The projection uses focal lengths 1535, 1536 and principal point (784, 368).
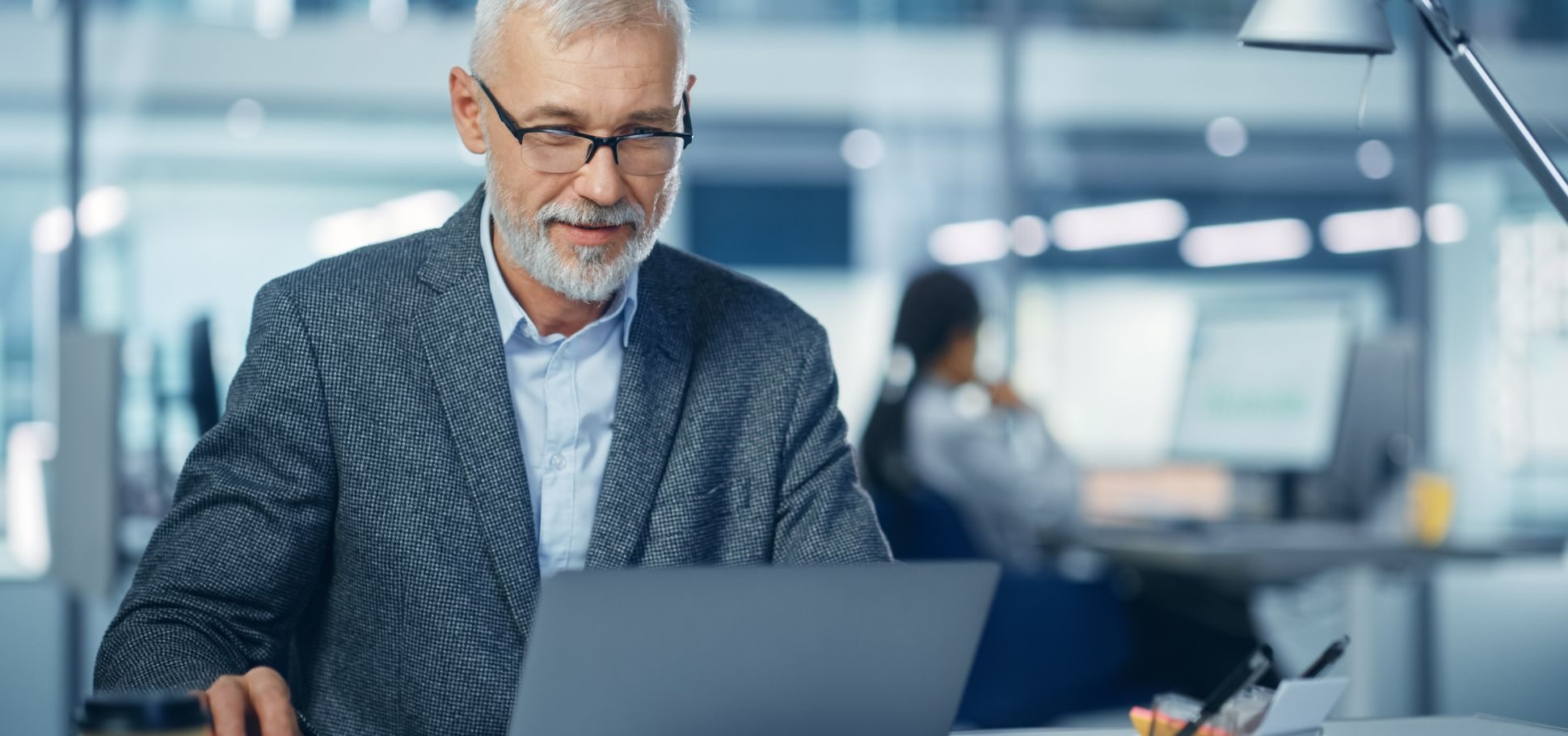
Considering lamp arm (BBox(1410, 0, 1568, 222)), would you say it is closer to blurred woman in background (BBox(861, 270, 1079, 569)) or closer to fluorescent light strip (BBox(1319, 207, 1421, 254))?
blurred woman in background (BBox(861, 270, 1079, 569))

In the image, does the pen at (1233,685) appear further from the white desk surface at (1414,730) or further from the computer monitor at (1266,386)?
the computer monitor at (1266,386)

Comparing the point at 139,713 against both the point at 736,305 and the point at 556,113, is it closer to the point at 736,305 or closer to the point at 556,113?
the point at 556,113

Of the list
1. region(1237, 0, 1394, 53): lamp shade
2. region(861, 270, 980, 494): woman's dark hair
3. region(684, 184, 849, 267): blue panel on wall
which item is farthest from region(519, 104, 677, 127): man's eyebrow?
region(684, 184, 849, 267): blue panel on wall

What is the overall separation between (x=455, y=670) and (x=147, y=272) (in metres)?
3.39

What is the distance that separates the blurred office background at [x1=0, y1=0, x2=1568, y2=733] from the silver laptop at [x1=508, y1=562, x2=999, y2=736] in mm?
3291

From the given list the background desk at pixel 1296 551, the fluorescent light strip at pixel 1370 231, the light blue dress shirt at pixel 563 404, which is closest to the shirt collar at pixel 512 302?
the light blue dress shirt at pixel 563 404

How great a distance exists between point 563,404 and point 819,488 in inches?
11.6

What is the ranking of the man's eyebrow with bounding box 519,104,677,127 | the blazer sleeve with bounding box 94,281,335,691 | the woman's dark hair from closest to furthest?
1. the blazer sleeve with bounding box 94,281,335,691
2. the man's eyebrow with bounding box 519,104,677,127
3. the woman's dark hair

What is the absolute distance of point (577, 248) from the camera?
154 cm

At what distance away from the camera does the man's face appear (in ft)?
4.87

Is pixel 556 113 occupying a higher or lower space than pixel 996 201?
higher

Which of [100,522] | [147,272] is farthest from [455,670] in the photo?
[147,272]

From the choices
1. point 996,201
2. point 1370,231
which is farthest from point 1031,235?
point 1370,231

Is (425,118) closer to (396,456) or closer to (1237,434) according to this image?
(1237,434)
